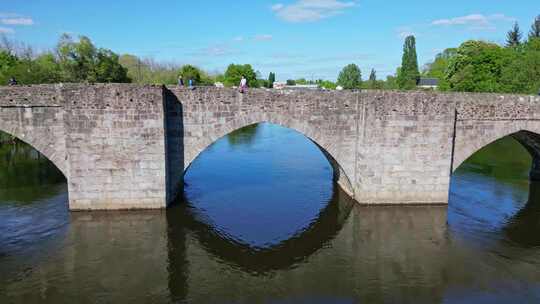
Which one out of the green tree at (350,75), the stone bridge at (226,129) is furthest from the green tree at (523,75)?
the green tree at (350,75)

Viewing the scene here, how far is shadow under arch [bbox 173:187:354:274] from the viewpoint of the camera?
13086 mm

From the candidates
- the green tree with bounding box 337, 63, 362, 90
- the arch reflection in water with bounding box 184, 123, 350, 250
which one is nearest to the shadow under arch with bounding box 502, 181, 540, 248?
the arch reflection in water with bounding box 184, 123, 350, 250

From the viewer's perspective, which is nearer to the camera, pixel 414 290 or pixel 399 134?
pixel 414 290

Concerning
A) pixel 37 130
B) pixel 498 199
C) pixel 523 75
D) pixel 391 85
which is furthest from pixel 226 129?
pixel 391 85

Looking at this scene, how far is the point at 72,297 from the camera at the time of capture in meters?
10.6

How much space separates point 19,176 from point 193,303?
1776 centimetres

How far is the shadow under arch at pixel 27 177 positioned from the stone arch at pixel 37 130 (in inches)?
26.4

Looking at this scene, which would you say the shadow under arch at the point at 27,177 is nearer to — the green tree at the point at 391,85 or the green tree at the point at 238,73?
the green tree at the point at 238,73

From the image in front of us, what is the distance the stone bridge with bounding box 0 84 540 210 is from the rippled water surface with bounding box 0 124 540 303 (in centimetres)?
119

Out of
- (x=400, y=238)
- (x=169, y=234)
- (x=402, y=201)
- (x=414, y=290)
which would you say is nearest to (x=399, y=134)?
(x=402, y=201)

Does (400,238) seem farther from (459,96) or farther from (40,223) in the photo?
(40,223)

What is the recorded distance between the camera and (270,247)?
1416 cm

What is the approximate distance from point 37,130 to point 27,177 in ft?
26.5

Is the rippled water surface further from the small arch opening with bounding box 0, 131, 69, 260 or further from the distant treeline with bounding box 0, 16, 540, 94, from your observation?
the distant treeline with bounding box 0, 16, 540, 94
